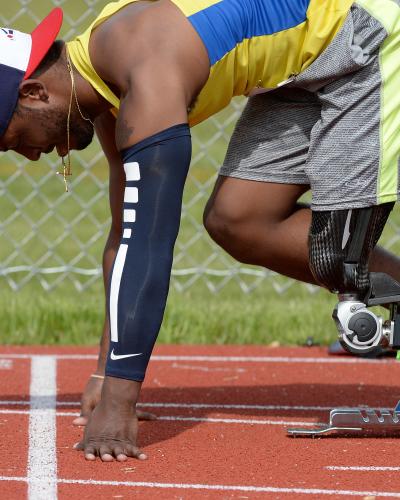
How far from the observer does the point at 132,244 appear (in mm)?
3525

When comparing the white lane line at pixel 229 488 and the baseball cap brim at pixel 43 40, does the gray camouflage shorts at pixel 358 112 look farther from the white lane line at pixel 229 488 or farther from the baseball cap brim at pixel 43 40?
the white lane line at pixel 229 488

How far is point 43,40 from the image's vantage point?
3684 millimetres

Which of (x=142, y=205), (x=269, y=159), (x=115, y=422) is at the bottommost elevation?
(x=115, y=422)

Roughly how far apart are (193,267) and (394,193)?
3.71 m

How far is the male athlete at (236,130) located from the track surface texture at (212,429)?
171 mm

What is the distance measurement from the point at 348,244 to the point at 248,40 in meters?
0.70

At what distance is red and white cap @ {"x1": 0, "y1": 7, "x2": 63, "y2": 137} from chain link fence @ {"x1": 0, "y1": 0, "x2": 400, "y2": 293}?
9.93 ft

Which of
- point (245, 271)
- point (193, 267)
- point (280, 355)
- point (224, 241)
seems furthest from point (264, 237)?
point (193, 267)

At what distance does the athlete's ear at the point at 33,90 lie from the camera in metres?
3.65

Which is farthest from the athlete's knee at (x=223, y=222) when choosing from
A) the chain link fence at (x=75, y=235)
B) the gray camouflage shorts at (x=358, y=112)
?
the chain link fence at (x=75, y=235)

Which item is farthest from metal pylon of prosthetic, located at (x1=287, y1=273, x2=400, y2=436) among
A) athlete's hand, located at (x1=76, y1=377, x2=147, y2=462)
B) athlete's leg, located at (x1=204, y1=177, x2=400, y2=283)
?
athlete's hand, located at (x1=76, y1=377, x2=147, y2=462)

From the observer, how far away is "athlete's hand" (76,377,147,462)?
11.5ft

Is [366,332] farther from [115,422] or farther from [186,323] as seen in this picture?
[186,323]

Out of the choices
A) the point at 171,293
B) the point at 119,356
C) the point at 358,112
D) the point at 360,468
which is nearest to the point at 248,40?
the point at 358,112
